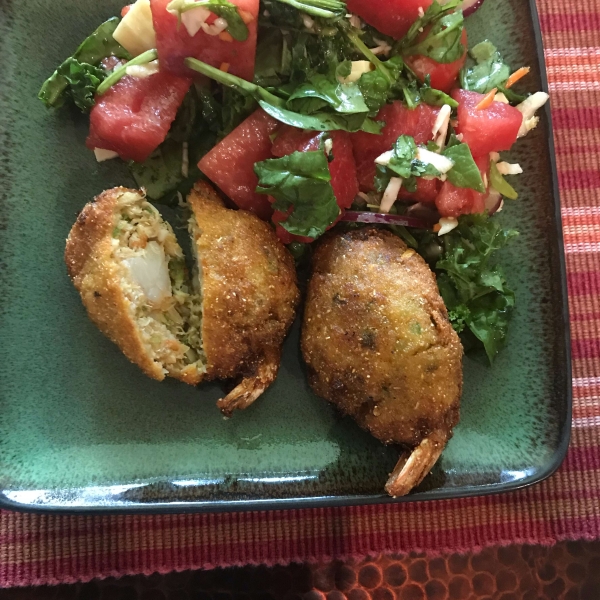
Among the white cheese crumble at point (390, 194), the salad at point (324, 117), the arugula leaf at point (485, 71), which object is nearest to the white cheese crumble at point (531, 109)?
the salad at point (324, 117)

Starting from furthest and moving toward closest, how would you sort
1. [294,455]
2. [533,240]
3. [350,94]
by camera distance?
[533,240]
[294,455]
[350,94]

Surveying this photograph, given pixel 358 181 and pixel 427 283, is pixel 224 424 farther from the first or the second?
pixel 358 181

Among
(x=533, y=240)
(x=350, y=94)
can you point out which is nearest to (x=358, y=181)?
(x=350, y=94)

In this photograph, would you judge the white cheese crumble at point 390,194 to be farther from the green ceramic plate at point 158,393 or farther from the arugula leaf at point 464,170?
the green ceramic plate at point 158,393

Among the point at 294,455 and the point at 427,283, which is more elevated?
the point at 427,283

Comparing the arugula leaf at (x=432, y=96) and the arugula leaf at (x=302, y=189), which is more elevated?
the arugula leaf at (x=432, y=96)

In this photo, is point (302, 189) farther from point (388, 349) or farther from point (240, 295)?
point (388, 349)

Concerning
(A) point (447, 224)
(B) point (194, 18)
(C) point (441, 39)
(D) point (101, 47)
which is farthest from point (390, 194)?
(D) point (101, 47)
